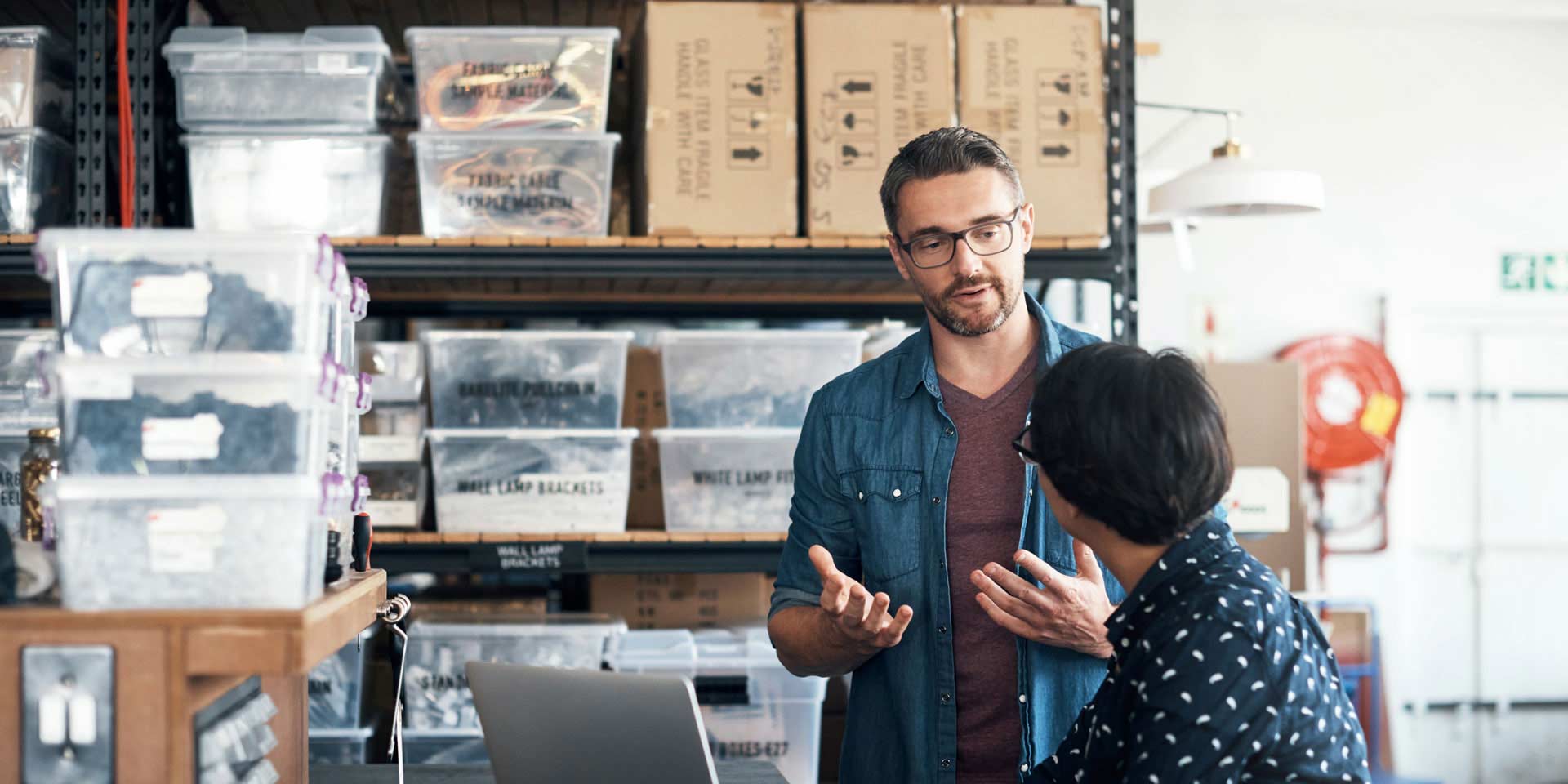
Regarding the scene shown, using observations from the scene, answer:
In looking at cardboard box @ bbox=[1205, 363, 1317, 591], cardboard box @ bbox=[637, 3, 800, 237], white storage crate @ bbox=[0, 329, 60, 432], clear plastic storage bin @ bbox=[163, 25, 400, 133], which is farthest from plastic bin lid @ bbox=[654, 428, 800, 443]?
cardboard box @ bbox=[1205, 363, 1317, 591]

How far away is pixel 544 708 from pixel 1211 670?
72 centimetres

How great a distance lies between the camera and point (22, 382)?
7.59ft

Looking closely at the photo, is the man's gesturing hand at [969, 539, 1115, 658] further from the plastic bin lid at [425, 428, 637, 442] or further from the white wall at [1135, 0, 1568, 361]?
the white wall at [1135, 0, 1568, 361]

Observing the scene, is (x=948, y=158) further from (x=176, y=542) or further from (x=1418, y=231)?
(x=1418, y=231)

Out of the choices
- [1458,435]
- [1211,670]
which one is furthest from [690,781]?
[1458,435]

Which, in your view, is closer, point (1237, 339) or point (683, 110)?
point (683, 110)

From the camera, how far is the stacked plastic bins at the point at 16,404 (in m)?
2.29

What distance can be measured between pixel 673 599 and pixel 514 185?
94 centimetres

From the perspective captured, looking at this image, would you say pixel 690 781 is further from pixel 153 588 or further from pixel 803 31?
pixel 803 31

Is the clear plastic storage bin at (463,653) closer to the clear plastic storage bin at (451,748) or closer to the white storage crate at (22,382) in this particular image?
the clear plastic storage bin at (451,748)

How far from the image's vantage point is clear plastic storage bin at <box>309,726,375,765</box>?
2.50 m

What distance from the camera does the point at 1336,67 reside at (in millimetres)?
5641

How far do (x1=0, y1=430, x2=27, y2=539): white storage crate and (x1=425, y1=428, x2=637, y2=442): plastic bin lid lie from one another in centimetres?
70

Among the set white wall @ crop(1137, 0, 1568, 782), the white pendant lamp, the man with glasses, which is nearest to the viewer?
the man with glasses
